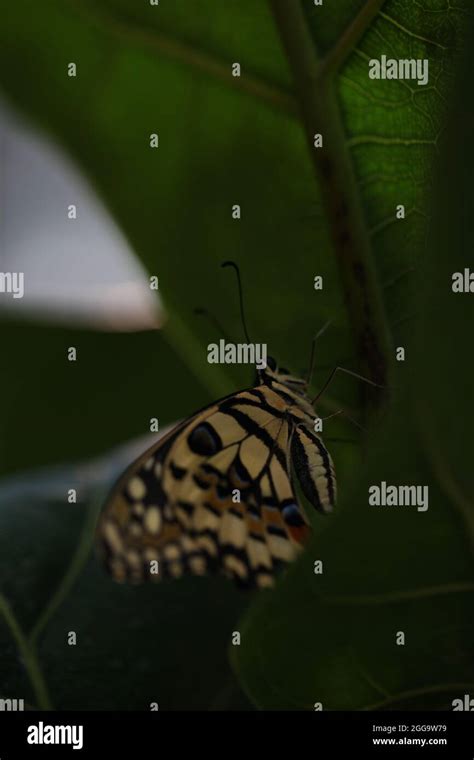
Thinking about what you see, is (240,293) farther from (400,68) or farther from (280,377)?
(400,68)

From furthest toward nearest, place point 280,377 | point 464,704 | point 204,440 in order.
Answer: point 204,440 → point 280,377 → point 464,704

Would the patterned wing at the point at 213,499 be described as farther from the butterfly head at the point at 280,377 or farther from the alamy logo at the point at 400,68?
the alamy logo at the point at 400,68

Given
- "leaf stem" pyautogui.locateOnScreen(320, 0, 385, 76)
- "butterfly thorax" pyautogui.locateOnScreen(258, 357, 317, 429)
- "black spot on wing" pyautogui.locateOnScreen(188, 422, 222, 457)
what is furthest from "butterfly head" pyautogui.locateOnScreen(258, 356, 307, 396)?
"leaf stem" pyautogui.locateOnScreen(320, 0, 385, 76)

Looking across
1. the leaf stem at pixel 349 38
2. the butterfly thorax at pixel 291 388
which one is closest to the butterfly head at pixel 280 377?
the butterfly thorax at pixel 291 388

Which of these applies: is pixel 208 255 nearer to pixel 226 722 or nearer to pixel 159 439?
pixel 159 439

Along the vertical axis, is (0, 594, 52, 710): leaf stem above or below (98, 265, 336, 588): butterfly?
below

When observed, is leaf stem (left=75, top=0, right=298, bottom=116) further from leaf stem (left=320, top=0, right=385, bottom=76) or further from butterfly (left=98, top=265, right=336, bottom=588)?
butterfly (left=98, top=265, right=336, bottom=588)

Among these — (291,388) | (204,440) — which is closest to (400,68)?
(291,388)
